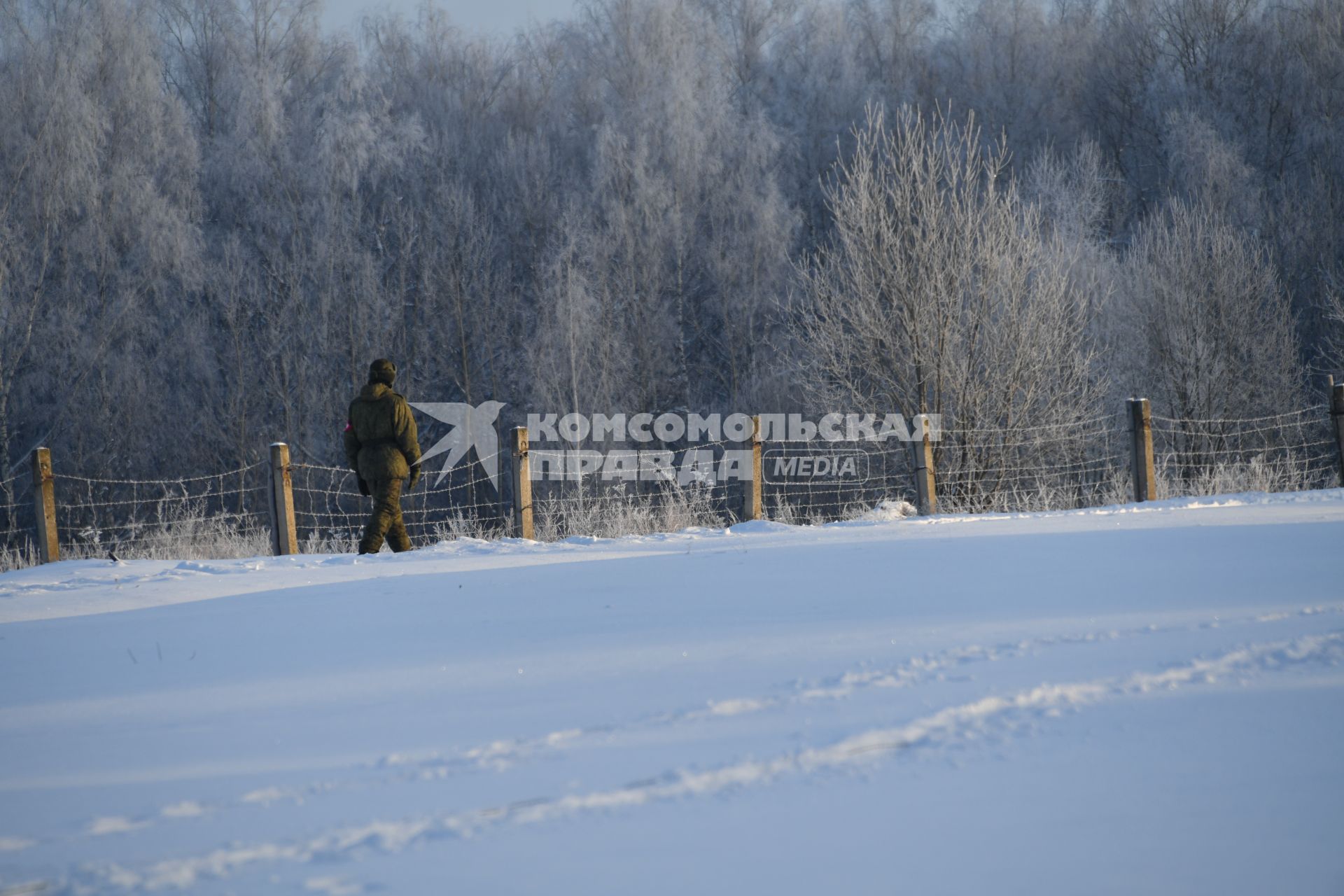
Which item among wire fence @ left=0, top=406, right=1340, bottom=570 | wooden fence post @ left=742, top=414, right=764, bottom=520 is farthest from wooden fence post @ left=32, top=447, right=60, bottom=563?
wooden fence post @ left=742, top=414, right=764, bottom=520

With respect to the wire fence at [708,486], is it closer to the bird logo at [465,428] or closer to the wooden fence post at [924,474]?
the wooden fence post at [924,474]

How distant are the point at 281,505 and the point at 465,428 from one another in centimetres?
1792

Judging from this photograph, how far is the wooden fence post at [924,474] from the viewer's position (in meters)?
10.9

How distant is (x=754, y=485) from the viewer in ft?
34.8

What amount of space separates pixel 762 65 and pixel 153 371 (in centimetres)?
1810

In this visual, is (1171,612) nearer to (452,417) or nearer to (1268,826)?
(1268,826)

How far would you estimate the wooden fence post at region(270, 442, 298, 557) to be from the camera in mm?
8914

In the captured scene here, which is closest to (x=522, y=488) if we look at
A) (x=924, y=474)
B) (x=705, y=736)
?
(x=924, y=474)

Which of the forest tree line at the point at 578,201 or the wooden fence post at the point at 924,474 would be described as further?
the forest tree line at the point at 578,201

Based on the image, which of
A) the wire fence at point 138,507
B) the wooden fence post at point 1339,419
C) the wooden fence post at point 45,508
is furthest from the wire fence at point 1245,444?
the wire fence at point 138,507

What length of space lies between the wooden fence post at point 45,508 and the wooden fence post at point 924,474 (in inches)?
304

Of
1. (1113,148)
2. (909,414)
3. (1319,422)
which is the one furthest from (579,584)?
(1113,148)

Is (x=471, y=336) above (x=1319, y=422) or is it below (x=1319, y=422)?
above

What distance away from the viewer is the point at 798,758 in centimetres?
286
